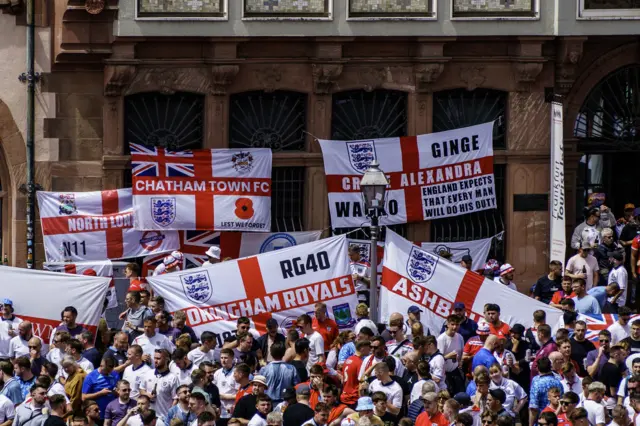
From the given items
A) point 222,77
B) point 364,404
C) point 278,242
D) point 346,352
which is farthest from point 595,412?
point 222,77

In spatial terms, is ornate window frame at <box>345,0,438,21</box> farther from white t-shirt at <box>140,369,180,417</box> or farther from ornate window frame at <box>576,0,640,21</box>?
white t-shirt at <box>140,369,180,417</box>

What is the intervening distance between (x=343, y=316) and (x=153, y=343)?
2.95 meters

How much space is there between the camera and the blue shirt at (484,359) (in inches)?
837

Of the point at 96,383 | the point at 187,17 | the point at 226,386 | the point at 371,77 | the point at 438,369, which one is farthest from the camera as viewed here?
the point at 371,77

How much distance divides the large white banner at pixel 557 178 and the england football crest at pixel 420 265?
3.61 m

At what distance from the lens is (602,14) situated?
27.5 m

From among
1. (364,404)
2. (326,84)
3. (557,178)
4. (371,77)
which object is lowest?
(364,404)

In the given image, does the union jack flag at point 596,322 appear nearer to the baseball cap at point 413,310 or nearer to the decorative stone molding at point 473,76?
the baseball cap at point 413,310

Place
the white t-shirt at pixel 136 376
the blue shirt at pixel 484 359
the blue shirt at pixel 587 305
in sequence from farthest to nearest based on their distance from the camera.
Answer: the blue shirt at pixel 587 305 → the blue shirt at pixel 484 359 → the white t-shirt at pixel 136 376

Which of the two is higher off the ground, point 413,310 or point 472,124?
point 472,124

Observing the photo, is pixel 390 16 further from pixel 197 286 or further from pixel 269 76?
pixel 197 286

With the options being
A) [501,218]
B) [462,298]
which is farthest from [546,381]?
[501,218]

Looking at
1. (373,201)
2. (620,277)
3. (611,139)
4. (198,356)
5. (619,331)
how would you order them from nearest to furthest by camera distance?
(198,356)
(619,331)
(373,201)
(620,277)
(611,139)

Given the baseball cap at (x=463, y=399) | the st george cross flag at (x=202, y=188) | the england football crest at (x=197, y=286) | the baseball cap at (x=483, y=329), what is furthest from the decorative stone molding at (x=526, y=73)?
the baseball cap at (x=463, y=399)
